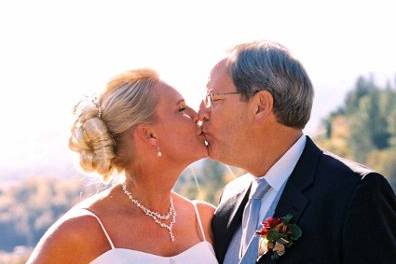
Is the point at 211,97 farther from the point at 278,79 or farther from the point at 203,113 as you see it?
the point at 278,79

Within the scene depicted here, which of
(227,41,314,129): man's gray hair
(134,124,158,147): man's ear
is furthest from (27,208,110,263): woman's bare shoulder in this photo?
(227,41,314,129): man's gray hair

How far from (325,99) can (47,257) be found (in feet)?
496

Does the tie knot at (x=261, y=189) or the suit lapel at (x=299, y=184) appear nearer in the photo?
the suit lapel at (x=299, y=184)

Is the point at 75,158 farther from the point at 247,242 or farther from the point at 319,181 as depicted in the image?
the point at 319,181

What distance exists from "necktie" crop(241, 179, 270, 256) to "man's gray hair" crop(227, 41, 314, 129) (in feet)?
1.38

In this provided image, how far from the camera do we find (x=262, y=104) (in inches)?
224

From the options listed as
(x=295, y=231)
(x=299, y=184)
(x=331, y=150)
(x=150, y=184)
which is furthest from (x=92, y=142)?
(x=331, y=150)

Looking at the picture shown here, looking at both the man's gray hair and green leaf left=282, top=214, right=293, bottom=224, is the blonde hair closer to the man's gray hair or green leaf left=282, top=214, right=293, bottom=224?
the man's gray hair

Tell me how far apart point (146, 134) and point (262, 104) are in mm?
890

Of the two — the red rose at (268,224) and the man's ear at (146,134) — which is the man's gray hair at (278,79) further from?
the man's ear at (146,134)

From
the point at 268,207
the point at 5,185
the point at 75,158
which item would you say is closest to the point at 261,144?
the point at 268,207

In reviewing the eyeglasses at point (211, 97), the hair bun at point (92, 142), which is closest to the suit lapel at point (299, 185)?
the eyeglasses at point (211, 97)

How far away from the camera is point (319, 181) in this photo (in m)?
5.48

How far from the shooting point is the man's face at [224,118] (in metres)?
5.82
